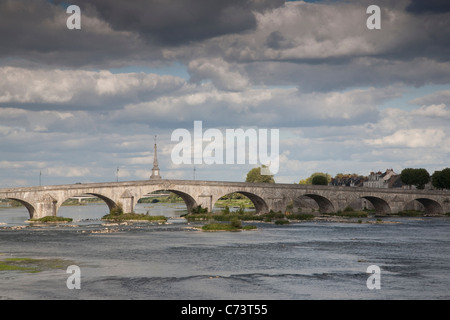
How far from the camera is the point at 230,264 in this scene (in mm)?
38875

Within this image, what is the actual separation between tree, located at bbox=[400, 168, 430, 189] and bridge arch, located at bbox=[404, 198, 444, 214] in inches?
528

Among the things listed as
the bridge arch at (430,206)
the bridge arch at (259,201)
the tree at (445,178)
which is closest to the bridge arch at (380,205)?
the bridge arch at (430,206)

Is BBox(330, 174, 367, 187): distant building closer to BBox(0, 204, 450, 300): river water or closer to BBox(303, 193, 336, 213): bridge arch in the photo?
BBox(303, 193, 336, 213): bridge arch

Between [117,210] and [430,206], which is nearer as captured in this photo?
[117,210]

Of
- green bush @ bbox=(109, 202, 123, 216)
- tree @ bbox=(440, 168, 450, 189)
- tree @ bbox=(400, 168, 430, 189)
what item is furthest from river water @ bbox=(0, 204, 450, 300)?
tree @ bbox=(400, 168, 430, 189)

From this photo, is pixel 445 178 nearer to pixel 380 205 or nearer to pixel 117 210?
pixel 380 205

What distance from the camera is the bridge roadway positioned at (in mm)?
79750

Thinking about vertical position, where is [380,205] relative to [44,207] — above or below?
below

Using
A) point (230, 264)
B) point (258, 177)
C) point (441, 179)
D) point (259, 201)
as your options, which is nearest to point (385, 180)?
point (441, 179)

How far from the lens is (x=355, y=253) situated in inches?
1811

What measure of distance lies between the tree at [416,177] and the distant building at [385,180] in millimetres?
13220

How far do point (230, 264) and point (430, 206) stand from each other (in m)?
87.8
